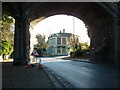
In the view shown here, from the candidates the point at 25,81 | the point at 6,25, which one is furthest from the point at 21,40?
the point at 25,81

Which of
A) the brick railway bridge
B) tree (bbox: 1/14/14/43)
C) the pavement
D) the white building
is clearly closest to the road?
the pavement

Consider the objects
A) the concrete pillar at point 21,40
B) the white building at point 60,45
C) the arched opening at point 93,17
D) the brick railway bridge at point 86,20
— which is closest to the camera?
the concrete pillar at point 21,40

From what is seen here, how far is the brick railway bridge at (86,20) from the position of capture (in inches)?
774

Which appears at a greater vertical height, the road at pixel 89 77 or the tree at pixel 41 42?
the tree at pixel 41 42

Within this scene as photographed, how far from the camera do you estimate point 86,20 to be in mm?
26703

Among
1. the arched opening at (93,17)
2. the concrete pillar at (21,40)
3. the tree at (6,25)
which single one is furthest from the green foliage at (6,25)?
the arched opening at (93,17)

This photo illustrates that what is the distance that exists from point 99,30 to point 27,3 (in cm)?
1119

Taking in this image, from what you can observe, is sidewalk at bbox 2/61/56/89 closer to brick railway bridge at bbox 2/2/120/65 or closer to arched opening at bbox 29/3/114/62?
brick railway bridge at bbox 2/2/120/65

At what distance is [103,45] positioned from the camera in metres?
22.6

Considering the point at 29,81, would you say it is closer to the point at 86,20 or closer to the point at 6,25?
the point at 86,20

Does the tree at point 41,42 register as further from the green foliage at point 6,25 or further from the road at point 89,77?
the road at point 89,77

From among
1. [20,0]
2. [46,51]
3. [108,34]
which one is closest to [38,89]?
[20,0]

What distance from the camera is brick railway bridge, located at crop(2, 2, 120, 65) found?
19.7 m

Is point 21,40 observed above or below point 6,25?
below
